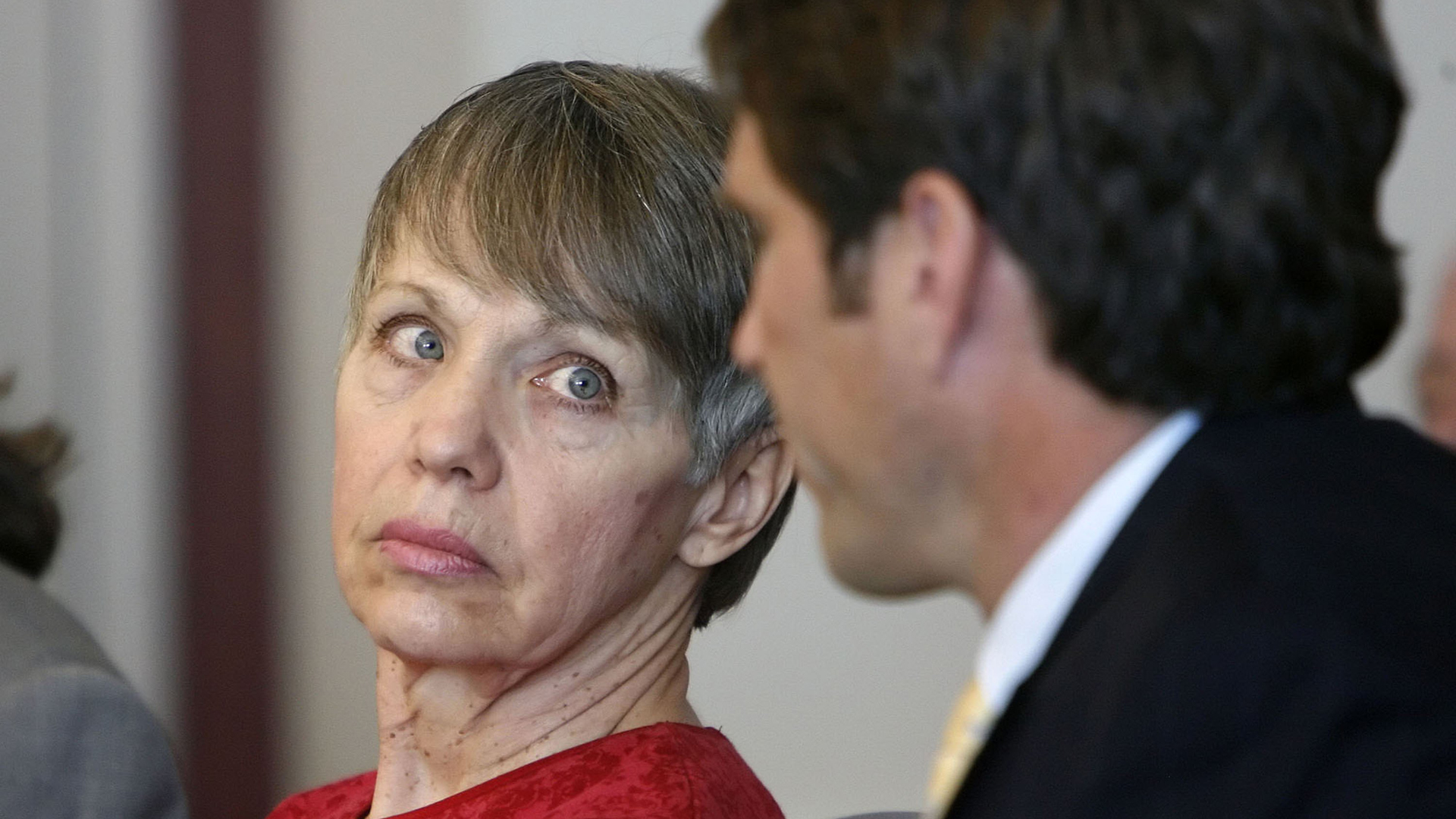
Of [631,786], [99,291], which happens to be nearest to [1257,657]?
[631,786]

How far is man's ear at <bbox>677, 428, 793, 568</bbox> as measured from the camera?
1408 mm

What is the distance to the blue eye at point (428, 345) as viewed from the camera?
1393 mm

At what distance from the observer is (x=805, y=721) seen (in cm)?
290

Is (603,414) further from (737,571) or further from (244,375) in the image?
(244,375)

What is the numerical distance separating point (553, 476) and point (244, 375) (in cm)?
193

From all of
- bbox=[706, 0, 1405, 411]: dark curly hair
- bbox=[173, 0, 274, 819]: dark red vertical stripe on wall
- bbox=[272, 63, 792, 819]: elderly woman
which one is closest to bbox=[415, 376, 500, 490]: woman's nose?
bbox=[272, 63, 792, 819]: elderly woman

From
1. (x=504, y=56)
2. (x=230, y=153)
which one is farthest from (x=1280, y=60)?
(x=230, y=153)

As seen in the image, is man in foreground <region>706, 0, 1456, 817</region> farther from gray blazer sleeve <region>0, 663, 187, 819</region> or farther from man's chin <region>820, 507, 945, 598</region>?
gray blazer sleeve <region>0, 663, 187, 819</region>

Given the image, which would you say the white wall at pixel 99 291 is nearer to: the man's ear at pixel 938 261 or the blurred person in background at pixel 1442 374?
the blurred person in background at pixel 1442 374

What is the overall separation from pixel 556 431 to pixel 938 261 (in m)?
0.58

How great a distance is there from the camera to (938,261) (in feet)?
2.66

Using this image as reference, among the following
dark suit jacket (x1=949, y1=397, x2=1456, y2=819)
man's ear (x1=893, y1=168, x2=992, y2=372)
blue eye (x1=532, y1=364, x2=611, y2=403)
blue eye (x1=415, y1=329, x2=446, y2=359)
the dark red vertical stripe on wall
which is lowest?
the dark red vertical stripe on wall

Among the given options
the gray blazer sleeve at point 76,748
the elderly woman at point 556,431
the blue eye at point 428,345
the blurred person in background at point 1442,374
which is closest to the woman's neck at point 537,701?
the elderly woman at point 556,431

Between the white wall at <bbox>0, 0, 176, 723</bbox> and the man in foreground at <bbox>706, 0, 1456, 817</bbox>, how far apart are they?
2455mm
